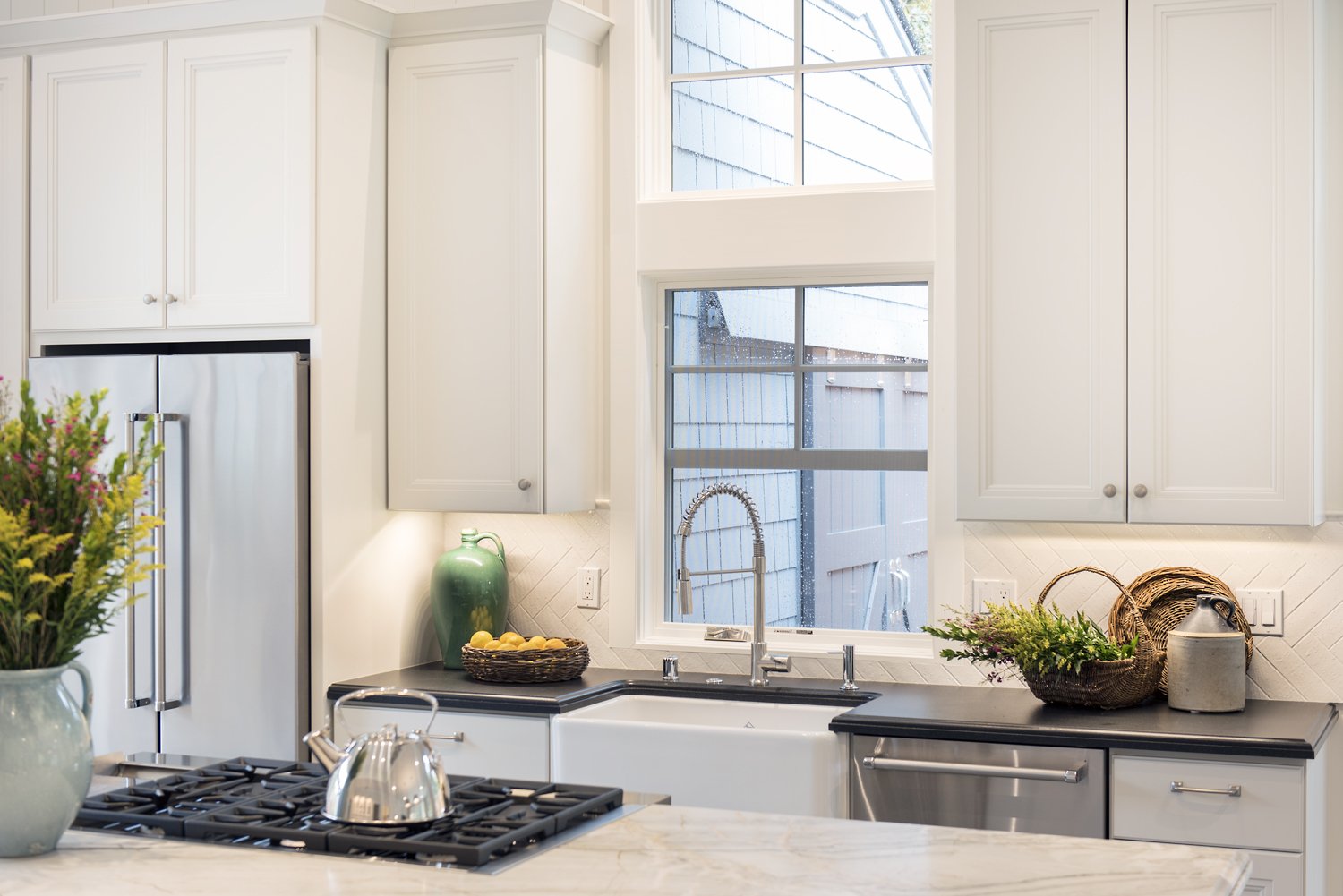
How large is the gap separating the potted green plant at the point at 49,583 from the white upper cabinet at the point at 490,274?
78.4 inches

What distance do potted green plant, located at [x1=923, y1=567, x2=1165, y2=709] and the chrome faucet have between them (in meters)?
0.52

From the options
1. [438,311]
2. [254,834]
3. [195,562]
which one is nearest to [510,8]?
[438,311]

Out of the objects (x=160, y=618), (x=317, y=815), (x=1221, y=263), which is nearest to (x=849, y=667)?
(x=1221, y=263)

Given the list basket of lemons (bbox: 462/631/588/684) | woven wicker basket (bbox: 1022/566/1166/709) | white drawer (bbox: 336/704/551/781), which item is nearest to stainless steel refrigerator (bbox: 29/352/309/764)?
white drawer (bbox: 336/704/551/781)

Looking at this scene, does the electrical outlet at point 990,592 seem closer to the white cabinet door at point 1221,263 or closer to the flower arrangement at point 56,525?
the white cabinet door at point 1221,263

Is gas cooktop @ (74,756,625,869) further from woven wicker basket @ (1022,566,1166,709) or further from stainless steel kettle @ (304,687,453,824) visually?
woven wicker basket @ (1022,566,1166,709)

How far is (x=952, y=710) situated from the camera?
3.23 metres

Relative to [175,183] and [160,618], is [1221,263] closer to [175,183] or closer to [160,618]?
[175,183]

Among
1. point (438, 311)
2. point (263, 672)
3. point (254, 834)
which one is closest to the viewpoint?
point (254, 834)

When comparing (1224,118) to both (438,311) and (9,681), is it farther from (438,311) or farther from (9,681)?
(9,681)

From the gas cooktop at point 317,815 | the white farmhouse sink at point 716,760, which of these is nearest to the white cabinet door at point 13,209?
the white farmhouse sink at point 716,760

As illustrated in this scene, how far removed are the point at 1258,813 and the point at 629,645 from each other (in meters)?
1.68

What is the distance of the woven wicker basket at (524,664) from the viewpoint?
11.9 ft

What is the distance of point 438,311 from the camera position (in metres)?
3.84
